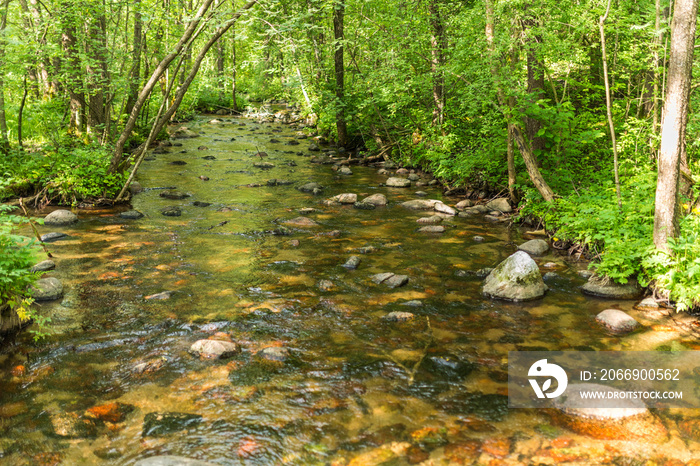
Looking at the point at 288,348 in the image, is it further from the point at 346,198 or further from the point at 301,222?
the point at 346,198

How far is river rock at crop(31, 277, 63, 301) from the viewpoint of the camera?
6258mm

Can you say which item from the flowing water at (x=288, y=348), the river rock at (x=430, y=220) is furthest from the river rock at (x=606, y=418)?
the river rock at (x=430, y=220)

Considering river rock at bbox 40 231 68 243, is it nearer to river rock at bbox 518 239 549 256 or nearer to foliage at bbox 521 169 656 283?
river rock at bbox 518 239 549 256

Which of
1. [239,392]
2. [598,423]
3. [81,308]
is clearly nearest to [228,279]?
[81,308]

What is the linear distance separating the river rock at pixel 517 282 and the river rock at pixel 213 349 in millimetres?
3816

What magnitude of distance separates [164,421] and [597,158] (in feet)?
32.6

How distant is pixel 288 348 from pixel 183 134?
1972cm

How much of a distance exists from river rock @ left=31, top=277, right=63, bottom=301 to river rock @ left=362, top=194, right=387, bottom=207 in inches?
284

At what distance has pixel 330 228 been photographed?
32.9 ft

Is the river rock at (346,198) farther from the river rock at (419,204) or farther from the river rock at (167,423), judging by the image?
the river rock at (167,423)

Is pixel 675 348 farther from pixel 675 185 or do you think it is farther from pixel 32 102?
pixel 32 102

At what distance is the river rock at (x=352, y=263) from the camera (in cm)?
784

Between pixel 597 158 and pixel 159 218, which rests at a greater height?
pixel 597 158

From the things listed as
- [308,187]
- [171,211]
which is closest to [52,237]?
[171,211]
